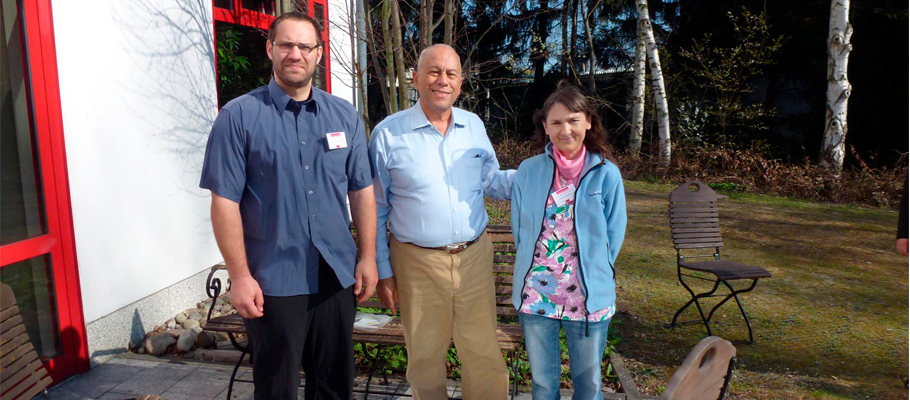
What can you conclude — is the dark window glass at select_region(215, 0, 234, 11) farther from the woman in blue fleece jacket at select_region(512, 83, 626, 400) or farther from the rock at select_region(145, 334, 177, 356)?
the woman in blue fleece jacket at select_region(512, 83, 626, 400)

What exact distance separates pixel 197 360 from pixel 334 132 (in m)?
2.43

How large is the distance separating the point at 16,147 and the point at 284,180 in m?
2.09

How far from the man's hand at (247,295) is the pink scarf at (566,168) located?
1.25 meters

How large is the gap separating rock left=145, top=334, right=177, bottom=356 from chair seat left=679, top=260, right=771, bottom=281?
12.1ft

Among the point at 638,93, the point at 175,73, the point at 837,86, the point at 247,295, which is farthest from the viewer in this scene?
the point at 638,93

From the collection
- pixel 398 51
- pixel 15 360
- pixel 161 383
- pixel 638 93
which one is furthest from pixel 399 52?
pixel 638 93

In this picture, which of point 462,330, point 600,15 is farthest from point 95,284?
point 600,15

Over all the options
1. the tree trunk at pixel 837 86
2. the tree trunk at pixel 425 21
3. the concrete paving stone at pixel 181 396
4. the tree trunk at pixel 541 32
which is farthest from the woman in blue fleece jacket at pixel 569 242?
the tree trunk at pixel 541 32

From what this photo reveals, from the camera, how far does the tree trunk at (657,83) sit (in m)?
12.7

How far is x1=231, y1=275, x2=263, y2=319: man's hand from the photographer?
2188 millimetres

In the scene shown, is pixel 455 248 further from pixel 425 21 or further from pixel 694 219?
pixel 425 21

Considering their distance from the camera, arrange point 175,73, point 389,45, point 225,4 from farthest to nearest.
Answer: point 389,45 → point 225,4 → point 175,73

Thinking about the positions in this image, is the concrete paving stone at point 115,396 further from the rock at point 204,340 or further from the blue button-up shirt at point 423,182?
the blue button-up shirt at point 423,182

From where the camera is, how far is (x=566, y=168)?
246 centimetres
